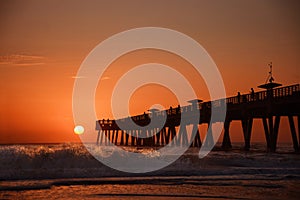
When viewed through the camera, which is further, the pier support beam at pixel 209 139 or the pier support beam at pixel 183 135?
the pier support beam at pixel 183 135

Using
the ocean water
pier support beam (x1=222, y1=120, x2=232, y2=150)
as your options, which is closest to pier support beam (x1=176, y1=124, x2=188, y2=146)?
pier support beam (x1=222, y1=120, x2=232, y2=150)

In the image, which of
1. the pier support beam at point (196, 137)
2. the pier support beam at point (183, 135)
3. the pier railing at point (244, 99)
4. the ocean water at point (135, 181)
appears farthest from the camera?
the pier support beam at point (183, 135)

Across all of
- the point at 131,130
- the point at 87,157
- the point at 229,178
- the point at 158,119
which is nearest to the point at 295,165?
the point at 229,178

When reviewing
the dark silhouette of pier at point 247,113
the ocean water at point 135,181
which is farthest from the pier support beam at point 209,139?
the ocean water at point 135,181

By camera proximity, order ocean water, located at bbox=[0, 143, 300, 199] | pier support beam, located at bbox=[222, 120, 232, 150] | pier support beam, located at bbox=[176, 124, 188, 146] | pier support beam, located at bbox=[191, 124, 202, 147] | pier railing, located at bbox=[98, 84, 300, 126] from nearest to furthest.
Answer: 1. ocean water, located at bbox=[0, 143, 300, 199]
2. pier railing, located at bbox=[98, 84, 300, 126]
3. pier support beam, located at bbox=[222, 120, 232, 150]
4. pier support beam, located at bbox=[191, 124, 202, 147]
5. pier support beam, located at bbox=[176, 124, 188, 146]

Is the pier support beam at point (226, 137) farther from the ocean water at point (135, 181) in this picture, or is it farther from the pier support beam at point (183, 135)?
the ocean water at point (135, 181)

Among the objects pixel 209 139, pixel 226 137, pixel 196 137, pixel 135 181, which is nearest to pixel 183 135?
pixel 196 137

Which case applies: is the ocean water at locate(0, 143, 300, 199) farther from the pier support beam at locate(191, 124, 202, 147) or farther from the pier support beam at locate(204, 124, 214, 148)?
the pier support beam at locate(191, 124, 202, 147)

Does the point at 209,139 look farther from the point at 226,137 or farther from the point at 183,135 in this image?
the point at 183,135

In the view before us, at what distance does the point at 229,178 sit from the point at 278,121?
14124 millimetres

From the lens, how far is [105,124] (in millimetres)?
73438

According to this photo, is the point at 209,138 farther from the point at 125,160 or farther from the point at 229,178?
the point at 229,178

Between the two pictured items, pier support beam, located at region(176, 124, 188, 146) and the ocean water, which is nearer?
the ocean water

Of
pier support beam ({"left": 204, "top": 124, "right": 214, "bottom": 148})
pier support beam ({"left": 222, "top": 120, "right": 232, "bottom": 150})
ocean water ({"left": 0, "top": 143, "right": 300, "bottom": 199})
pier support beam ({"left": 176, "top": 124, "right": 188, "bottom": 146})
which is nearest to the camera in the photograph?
ocean water ({"left": 0, "top": 143, "right": 300, "bottom": 199})
